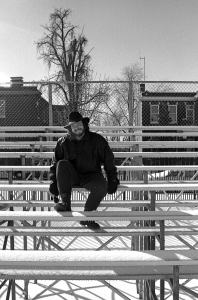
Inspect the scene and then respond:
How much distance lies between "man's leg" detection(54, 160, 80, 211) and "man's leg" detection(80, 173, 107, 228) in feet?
0.58

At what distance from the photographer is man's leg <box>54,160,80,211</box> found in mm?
2859

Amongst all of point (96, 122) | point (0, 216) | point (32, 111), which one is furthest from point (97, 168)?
point (32, 111)

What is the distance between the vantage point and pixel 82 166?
10.3 feet

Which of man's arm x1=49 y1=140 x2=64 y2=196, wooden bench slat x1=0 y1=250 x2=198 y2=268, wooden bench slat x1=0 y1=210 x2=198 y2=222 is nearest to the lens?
wooden bench slat x1=0 y1=250 x2=198 y2=268

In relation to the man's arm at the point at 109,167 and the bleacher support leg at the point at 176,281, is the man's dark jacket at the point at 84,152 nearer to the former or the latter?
the man's arm at the point at 109,167

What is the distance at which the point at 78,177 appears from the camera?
314 cm

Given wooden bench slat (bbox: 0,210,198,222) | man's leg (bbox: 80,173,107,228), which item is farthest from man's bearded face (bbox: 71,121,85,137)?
wooden bench slat (bbox: 0,210,198,222)

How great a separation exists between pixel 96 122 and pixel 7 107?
93.1 inches

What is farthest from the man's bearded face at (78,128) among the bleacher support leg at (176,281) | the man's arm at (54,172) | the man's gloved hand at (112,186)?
the bleacher support leg at (176,281)

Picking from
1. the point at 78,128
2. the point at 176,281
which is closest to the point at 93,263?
the point at 176,281

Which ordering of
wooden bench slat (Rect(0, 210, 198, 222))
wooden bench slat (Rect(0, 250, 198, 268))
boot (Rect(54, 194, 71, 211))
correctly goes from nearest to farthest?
1. wooden bench slat (Rect(0, 250, 198, 268))
2. wooden bench slat (Rect(0, 210, 198, 222))
3. boot (Rect(54, 194, 71, 211))

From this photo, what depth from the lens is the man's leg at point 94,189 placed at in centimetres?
288

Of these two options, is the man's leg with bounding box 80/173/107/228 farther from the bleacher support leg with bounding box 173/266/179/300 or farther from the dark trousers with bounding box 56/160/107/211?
the bleacher support leg with bounding box 173/266/179/300

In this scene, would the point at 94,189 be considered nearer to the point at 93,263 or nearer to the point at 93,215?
the point at 93,215
